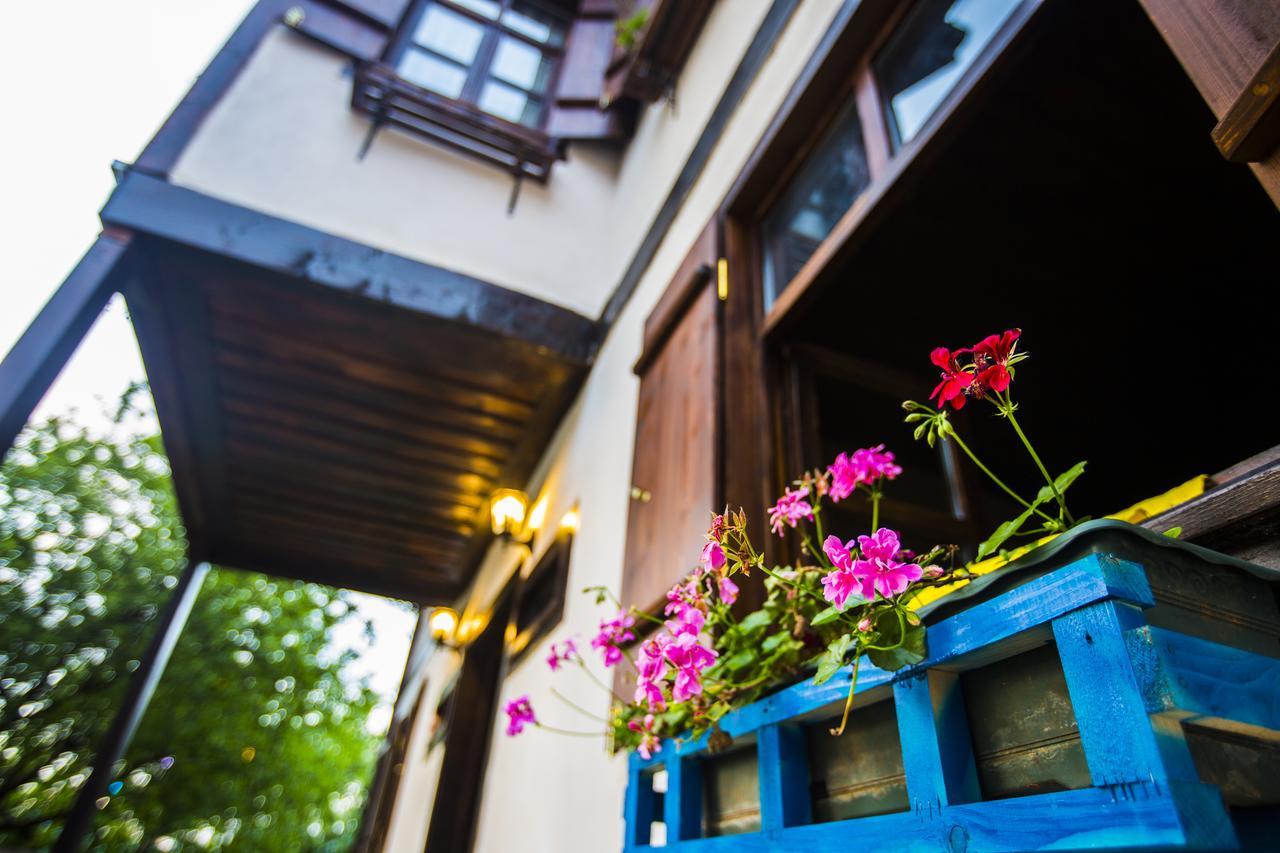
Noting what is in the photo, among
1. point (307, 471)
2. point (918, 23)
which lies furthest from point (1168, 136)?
point (307, 471)

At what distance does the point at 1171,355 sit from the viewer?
2.51m

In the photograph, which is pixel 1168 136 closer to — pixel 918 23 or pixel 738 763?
pixel 918 23

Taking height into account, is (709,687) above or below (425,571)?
below

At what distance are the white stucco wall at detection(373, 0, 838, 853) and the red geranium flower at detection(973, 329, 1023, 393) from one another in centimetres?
162

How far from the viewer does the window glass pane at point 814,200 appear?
6.70ft

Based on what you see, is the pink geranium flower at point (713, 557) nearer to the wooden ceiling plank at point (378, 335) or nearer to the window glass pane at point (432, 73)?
the wooden ceiling plank at point (378, 335)

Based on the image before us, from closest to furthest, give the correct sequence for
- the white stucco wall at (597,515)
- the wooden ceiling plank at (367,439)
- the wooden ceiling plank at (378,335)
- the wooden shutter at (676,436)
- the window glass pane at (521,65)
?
the wooden shutter at (676,436), the white stucco wall at (597,515), the wooden ceiling plank at (378,335), the wooden ceiling plank at (367,439), the window glass pane at (521,65)

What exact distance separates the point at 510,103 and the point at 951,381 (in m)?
4.91

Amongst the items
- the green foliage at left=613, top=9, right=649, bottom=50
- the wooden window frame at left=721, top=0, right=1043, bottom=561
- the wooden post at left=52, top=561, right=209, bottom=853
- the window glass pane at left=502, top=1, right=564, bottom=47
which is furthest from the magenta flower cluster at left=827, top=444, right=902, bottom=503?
the wooden post at left=52, top=561, right=209, bottom=853

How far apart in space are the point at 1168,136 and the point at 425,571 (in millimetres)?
6022

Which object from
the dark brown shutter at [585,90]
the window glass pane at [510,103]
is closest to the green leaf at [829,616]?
the dark brown shutter at [585,90]

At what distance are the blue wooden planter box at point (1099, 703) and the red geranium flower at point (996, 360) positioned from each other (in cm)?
18

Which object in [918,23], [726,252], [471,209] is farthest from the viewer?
[471,209]

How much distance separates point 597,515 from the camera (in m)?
3.00
